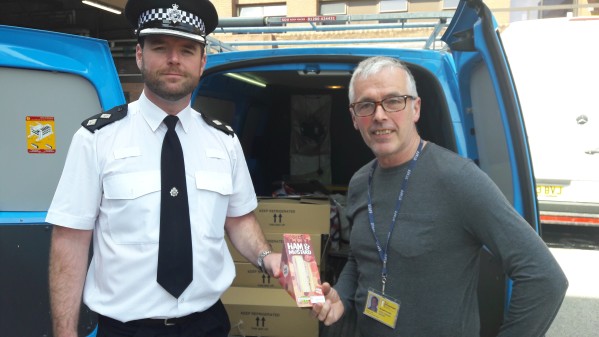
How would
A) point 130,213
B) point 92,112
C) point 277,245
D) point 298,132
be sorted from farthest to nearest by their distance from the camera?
point 298,132
point 277,245
point 92,112
point 130,213

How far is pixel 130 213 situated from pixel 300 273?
0.62 meters

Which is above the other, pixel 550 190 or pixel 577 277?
pixel 550 190

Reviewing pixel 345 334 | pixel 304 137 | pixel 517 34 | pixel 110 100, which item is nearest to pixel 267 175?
pixel 304 137

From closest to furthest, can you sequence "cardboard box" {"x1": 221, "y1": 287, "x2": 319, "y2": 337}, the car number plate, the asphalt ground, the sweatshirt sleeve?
the sweatshirt sleeve < "cardboard box" {"x1": 221, "y1": 287, "x2": 319, "y2": 337} < the asphalt ground < the car number plate

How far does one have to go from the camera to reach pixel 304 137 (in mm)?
5148

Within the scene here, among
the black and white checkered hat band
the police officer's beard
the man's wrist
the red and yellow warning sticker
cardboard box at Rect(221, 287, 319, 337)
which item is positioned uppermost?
the black and white checkered hat band

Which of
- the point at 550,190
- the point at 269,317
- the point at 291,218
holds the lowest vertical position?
the point at 269,317

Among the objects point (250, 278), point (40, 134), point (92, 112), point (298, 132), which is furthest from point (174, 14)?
point (298, 132)

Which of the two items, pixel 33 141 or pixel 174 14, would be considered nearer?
pixel 174 14

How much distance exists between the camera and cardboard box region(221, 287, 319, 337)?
3041mm

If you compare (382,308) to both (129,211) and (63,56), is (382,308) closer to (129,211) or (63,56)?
(129,211)

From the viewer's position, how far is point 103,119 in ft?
5.69

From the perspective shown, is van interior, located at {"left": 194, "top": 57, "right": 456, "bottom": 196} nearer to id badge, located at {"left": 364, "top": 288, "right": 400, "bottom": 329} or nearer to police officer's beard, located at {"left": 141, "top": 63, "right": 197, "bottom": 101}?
police officer's beard, located at {"left": 141, "top": 63, "right": 197, "bottom": 101}

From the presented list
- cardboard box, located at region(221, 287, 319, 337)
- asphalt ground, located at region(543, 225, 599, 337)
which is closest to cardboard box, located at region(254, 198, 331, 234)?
cardboard box, located at region(221, 287, 319, 337)
